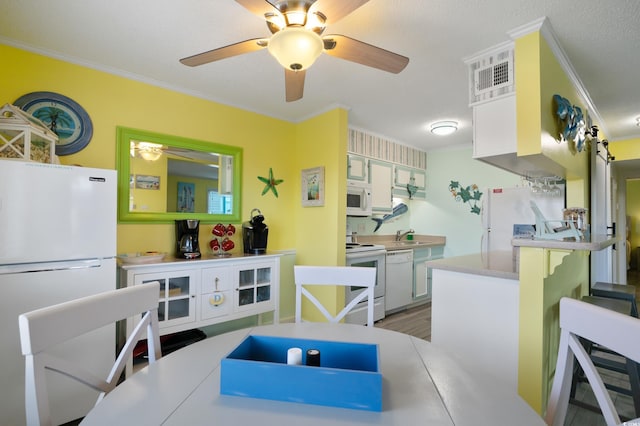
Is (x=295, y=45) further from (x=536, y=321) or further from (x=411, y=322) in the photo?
(x=411, y=322)

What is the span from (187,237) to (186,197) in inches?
16.7

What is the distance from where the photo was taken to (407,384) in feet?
2.60

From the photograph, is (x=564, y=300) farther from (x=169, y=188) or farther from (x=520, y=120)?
(x=169, y=188)

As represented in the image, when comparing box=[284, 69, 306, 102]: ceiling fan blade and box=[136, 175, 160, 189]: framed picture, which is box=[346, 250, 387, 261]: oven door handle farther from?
box=[136, 175, 160, 189]: framed picture

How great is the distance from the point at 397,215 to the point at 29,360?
14.8 ft

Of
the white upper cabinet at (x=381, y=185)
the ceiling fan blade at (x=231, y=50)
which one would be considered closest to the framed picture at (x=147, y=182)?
the ceiling fan blade at (x=231, y=50)

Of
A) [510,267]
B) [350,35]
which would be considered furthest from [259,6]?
[510,267]

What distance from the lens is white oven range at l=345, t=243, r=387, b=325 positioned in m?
3.16

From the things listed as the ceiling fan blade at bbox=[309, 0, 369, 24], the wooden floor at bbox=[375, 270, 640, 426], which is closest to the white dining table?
the ceiling fan blade at bbox=[309, 0, 369, 24]

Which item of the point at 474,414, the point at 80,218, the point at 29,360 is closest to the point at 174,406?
the point at 29,360

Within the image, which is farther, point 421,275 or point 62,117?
point 421,275

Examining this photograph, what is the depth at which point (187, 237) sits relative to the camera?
98.3 inches

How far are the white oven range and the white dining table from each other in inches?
88.7

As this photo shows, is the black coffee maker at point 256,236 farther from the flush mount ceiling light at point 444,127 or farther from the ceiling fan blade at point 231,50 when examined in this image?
the flush mount ceiling light at point 444,127
